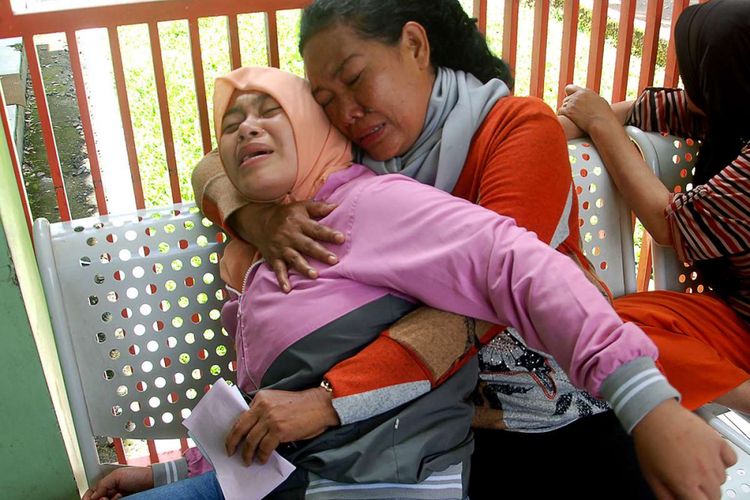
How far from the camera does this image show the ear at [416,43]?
1.55 meters

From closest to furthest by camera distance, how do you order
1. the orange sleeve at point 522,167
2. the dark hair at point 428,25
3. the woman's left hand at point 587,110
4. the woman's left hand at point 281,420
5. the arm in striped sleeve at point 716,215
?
the woman's left hand at point 281,420 → the orange sleeve at point 522,167 → the dark hair at point 428,25 → the arm in striped sleeve at point 716,215 → the woman's left hand at point 587,110

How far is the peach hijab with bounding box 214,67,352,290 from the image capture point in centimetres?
150

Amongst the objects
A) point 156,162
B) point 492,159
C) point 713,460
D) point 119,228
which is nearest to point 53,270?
point 119,228

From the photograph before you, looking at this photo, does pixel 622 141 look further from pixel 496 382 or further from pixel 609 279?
pixel 496 382

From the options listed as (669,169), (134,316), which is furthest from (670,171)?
(134,316)

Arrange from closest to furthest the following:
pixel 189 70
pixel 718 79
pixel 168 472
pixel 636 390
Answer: pixel 636 390 → pixel 168 472 → pixel 718 79 → pixel 189 70

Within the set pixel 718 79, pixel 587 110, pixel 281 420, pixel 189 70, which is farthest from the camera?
pixel 189 70

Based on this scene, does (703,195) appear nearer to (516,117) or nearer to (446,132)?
(516,117)

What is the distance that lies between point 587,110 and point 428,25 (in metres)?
0.47

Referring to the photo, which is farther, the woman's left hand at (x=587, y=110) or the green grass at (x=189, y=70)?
the green grass at (x=189, y=70)

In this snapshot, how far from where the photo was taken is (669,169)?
1887mm

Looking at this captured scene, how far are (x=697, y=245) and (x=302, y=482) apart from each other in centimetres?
99

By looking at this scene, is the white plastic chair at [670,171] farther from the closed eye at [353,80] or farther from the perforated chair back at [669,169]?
the closed eye at [353,80]

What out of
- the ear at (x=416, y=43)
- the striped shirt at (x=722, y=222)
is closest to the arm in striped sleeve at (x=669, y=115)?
the striped shirt at (x=722, y=222)
